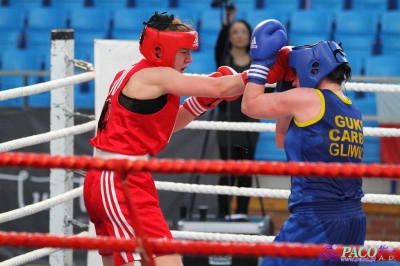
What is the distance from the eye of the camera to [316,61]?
2375 millimetres

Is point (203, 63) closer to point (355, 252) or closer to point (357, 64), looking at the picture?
point (357, 64)

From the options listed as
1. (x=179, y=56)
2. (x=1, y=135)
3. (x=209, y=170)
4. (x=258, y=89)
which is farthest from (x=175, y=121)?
(x=1, y=135)

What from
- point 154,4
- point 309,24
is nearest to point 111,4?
point 154,4

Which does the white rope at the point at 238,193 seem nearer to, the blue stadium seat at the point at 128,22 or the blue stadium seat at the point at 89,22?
the blue stadium seat at the point at 128,22

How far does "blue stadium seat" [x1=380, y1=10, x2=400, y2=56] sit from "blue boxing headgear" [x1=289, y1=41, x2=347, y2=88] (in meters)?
4.14

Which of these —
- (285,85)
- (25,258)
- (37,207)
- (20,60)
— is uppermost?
(285,85)

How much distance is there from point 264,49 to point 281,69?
5.4 inches

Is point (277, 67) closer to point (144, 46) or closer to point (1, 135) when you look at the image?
point (144, 46)

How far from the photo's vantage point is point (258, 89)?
7.95 ft

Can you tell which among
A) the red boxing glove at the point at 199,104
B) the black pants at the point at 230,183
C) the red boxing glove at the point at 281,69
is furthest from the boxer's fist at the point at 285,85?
the black pants at the point at 230,183

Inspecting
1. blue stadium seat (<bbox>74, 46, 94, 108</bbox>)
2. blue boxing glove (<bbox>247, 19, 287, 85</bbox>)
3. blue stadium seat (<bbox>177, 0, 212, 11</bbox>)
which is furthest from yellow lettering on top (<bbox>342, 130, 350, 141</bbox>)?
blue stadium seat (<bbox>177, 0, 212, 11</bbox>)

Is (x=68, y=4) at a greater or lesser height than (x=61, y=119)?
greater

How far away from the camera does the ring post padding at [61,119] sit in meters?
3.29

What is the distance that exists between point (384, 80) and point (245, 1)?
2.50 metres
